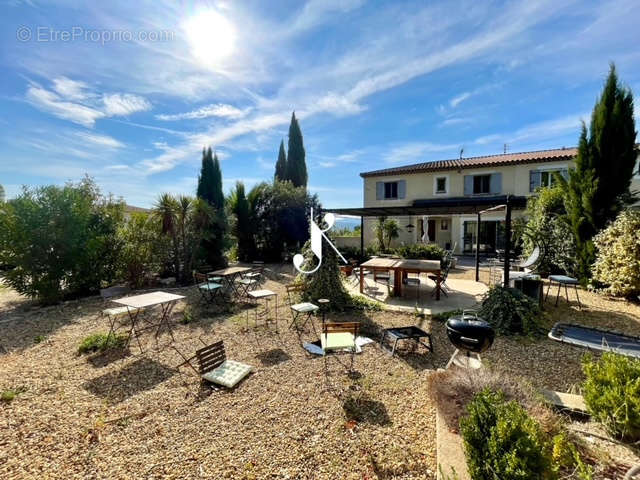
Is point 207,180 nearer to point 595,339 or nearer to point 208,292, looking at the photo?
point 208,292

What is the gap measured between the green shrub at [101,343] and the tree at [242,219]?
11.5 m

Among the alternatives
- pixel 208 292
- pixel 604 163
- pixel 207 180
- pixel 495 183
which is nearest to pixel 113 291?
pixel 208 292

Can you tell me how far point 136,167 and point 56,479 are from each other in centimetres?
1568

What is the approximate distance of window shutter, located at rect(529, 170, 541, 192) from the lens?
1681cm

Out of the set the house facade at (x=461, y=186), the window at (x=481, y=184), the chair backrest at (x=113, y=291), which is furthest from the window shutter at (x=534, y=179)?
the chair backrest at (x=113, y=291)

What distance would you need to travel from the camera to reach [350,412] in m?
3.15

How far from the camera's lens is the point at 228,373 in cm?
400

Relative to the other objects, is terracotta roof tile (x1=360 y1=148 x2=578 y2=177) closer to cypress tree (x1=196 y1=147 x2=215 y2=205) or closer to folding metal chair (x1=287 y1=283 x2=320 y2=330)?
cypress tree (x1=196 y1=147 x2=215 y2=205)

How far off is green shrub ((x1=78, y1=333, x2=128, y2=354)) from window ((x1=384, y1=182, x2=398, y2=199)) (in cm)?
1873

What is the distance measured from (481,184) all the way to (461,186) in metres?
Result: 1.26

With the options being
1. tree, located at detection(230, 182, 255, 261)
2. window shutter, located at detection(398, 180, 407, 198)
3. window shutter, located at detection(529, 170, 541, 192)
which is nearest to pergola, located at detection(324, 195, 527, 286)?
tree, located at detection(230, 182, 255, 261)

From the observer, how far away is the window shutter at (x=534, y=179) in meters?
16.8

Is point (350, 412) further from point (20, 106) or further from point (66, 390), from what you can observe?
point (20, 106)

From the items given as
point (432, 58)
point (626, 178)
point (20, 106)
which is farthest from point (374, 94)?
point (20, 106)
